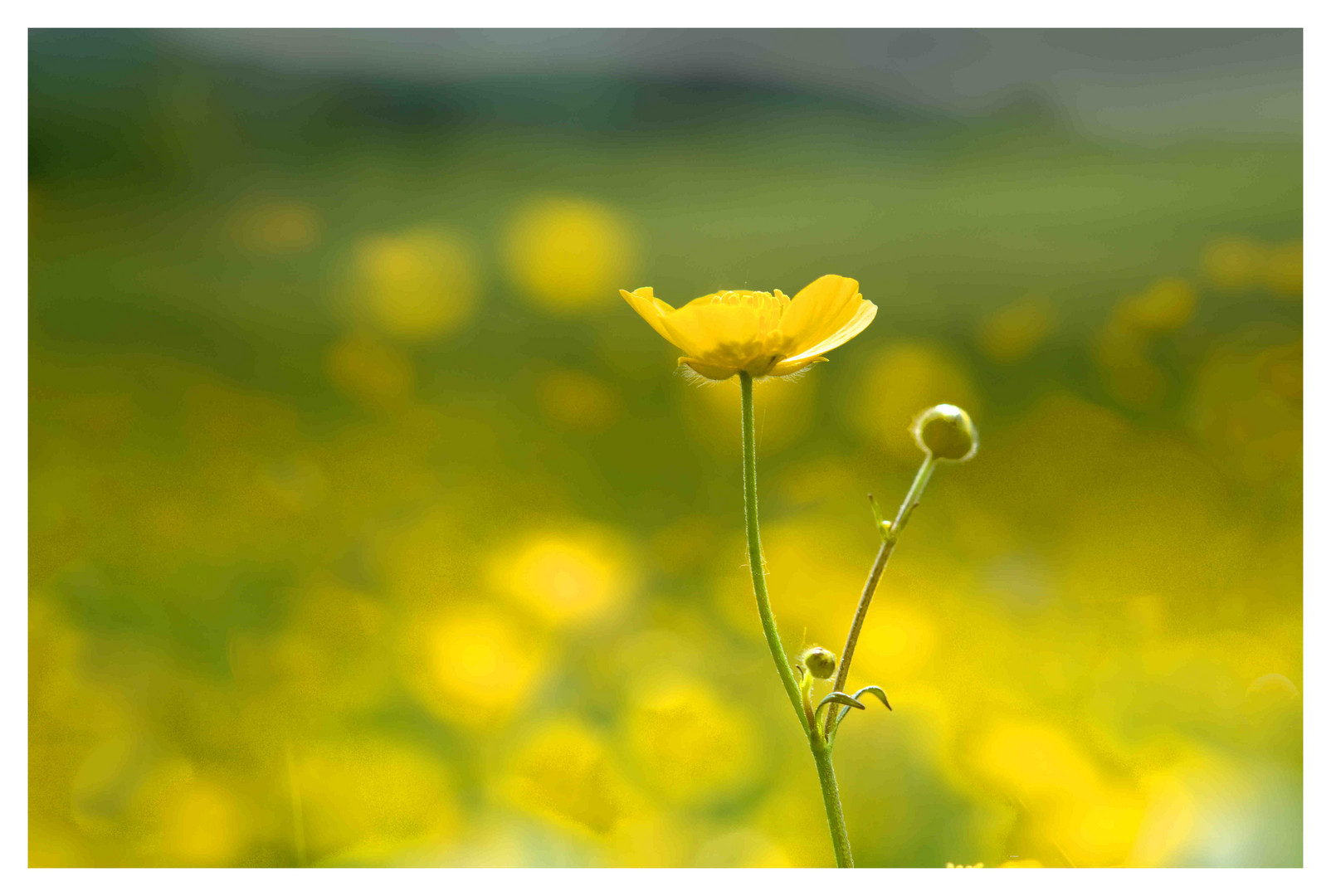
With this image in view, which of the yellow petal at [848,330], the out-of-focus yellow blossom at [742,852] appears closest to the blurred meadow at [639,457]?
the out-of-focus yellow blossom at [742,852]

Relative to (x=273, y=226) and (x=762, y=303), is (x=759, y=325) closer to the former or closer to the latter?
(x=762, y=303)

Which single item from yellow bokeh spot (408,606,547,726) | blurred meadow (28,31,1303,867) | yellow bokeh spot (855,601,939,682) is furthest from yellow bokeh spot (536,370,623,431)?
yellow bokeh spot (855,601,939,682)

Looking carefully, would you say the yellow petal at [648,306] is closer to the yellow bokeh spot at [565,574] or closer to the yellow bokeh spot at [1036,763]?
the yellow bokeh spot at [565,574]

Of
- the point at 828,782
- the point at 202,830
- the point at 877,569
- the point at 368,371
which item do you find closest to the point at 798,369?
the point at 877,569

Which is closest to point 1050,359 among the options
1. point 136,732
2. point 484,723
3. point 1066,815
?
point 1066,815

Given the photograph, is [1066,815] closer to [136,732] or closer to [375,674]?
[375,674]

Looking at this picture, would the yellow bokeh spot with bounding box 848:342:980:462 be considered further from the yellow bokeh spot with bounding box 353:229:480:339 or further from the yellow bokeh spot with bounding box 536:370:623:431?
the yellow bokeh spot with bounding box 353:229:480:339
